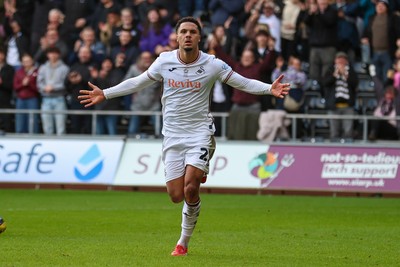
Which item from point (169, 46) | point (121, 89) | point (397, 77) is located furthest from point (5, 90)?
point (121, 89)

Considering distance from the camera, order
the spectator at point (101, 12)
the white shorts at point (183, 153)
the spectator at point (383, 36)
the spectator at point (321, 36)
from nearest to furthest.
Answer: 1. the white shorts at point (183, 153)
2. the spectator at point (321, 36)
3. the spectator at point (383, 36)
4. the spectator at point (101, 12)

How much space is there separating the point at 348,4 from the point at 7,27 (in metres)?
9.66

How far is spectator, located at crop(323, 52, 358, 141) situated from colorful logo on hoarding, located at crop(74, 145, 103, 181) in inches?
216

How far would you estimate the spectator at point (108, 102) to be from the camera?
27.8m

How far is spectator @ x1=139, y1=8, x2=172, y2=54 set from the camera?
2831 centimetres

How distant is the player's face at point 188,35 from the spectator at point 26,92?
50.3 feet

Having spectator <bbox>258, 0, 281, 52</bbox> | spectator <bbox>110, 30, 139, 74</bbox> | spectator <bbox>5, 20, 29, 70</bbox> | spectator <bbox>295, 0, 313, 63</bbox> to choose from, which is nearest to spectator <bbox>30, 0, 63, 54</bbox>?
spectator <bbox>5, 20, 29, 70</bbox>

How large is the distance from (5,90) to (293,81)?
25.8 ft

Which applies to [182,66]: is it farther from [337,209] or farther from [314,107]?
[314,107]

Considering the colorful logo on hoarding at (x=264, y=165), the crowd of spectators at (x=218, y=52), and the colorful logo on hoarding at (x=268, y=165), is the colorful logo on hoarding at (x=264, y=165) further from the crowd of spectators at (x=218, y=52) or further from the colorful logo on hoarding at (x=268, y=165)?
the crowd of spectators at (x=218, y=52)

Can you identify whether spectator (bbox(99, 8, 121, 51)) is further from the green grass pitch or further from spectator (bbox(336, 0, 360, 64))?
spectator (bbox(336, 0, 360, 64))

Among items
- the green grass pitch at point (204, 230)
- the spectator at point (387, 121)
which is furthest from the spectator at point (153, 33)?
the spectator at point (387, 121)

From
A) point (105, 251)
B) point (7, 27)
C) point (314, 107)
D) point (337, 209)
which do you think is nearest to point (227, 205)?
point (337, 209)

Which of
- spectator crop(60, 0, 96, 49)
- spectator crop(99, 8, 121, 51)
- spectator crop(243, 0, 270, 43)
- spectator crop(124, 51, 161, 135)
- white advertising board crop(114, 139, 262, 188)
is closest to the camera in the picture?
white advertising board crop(114, 139, 262, 188)
